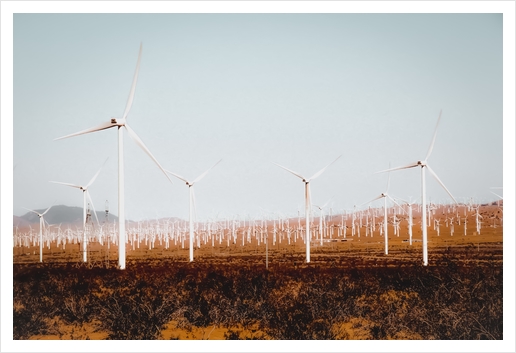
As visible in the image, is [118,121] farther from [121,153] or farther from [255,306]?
[255,306]

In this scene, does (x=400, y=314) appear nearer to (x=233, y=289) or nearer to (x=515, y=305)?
(x=515, y=305)

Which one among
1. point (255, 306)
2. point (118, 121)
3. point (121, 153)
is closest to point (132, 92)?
point (118, 121)

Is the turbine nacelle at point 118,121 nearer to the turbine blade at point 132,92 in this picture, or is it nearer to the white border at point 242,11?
the turbine blade at point 132,92

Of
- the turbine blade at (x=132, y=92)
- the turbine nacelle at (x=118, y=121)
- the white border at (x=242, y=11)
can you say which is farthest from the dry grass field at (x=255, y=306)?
the turbine blade at (x=132, y=92)

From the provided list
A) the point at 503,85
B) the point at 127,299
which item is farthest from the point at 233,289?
the point at 503,85

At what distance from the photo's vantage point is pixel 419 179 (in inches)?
1073

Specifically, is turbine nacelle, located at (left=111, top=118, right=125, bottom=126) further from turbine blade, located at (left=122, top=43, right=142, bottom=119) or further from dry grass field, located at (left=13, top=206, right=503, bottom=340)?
dry grass field, located at (left=13, top=206, right=503, bottom=340)

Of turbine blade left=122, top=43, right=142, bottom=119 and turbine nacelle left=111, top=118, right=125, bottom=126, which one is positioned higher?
turbine blade left=122, top=43, right=142, bottom=119

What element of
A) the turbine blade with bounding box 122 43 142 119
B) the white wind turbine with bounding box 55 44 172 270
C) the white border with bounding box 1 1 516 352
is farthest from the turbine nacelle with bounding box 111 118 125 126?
the white border with bounding box 1 1 516 352

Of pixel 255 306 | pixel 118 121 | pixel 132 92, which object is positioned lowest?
pixel 255 306

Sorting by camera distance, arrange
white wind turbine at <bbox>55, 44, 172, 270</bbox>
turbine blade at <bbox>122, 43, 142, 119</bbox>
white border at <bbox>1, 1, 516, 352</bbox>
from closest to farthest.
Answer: white border at <bbox>1, 1, 516, 352</bbox> → turbine blade at <bbox>122, 43, 142, 119</bbox> → white wind turbine at <bbox>55, 44, 172, 270</bbox>

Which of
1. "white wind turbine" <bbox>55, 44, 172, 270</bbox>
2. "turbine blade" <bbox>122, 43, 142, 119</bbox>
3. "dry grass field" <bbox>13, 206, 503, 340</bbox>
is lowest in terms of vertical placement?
"dry grass field" <bbox>13, 206, 503, 340</bbox>

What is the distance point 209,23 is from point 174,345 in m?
9.48

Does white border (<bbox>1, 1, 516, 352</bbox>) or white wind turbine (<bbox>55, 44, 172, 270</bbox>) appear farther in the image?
white wind turbine (<bbox>55, 44, 172, 270</bbox>)
